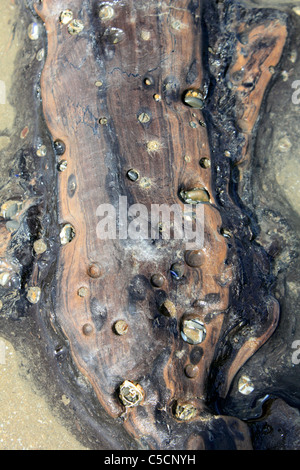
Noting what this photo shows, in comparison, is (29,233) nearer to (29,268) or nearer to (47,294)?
(29,268)

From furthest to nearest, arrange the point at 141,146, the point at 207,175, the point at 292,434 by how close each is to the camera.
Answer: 1. the point at 207,175
2. the point at 141,146
3. the point at 292,434

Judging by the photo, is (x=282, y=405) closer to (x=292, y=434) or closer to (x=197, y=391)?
(x=292, y=434)

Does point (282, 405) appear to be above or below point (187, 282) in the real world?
below

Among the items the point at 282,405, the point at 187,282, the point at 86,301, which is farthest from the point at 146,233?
the point at 282,405

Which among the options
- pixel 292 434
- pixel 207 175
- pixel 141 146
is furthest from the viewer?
pixel 207 175

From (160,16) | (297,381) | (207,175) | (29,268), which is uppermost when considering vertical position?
(160,16)

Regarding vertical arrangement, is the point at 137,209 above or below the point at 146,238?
above

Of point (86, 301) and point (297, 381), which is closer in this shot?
point (86, 301)
